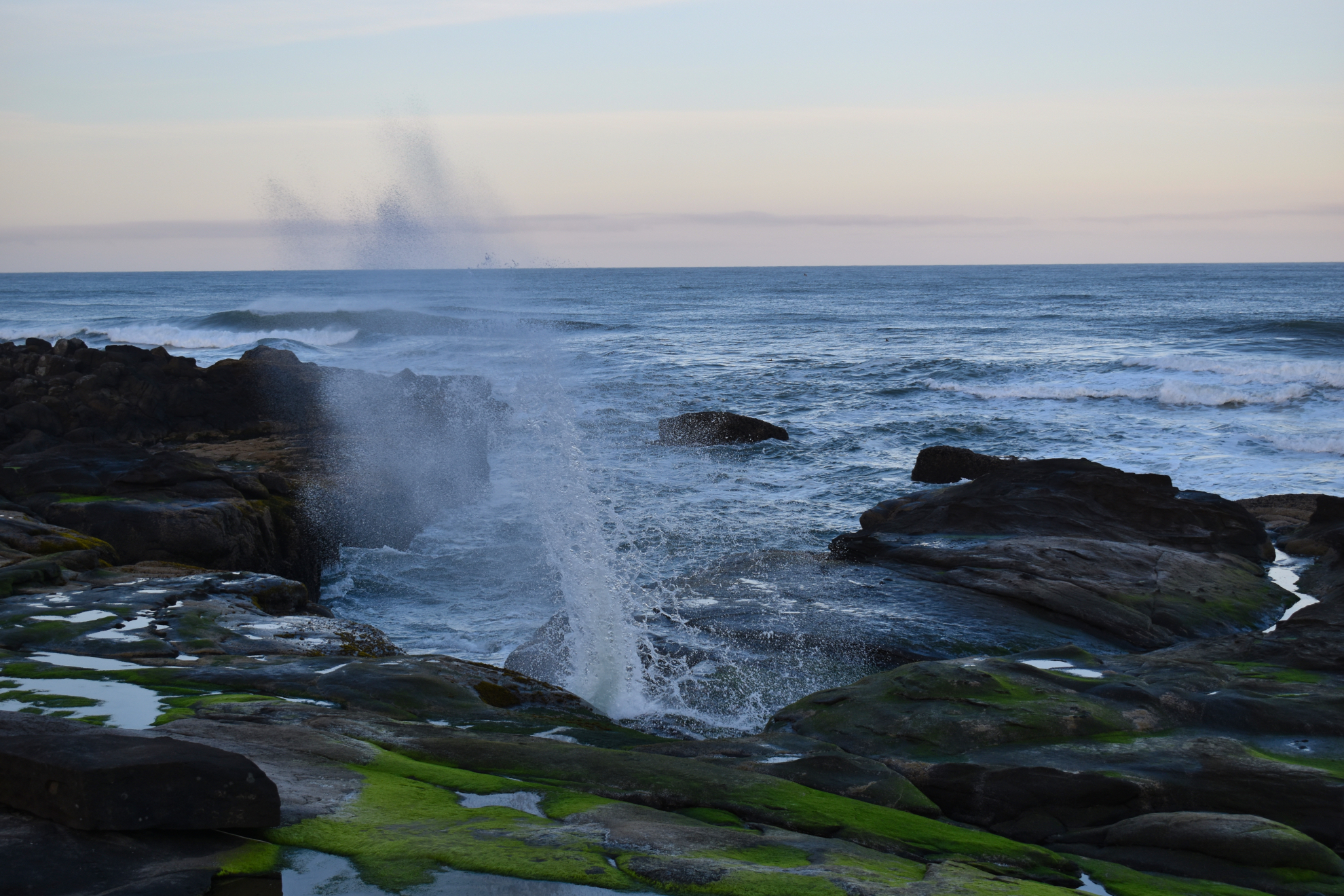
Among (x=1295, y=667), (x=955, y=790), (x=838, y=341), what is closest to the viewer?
(x=955, y=790)

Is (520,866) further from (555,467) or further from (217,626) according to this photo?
(555,467)

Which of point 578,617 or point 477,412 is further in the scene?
point 477,412

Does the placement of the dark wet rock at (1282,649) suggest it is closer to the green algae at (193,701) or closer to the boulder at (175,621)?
the boulder at (175,621)

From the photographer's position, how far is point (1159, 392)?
32.4 metres

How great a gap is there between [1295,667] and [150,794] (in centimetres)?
860

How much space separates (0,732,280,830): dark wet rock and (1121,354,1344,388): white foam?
118 ft

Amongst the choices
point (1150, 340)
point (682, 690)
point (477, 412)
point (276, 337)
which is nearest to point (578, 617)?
point (682, 690)

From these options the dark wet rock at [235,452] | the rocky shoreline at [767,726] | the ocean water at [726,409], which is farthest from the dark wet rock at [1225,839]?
the dark wet rock at [235,452]

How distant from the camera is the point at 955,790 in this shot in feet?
20.0

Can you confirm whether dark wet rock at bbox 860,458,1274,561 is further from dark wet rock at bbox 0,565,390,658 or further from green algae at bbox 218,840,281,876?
green algae at bbox 218,840,281,876

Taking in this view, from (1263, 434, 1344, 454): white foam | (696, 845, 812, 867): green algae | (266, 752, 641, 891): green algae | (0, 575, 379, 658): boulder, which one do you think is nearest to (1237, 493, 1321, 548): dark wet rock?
(1263, 434, 1344, 454): white foam

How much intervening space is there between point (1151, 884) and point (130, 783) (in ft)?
15.8

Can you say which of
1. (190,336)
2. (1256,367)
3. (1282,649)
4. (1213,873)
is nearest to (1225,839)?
(1213,873)

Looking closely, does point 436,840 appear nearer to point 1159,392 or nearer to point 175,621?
point 175,621
